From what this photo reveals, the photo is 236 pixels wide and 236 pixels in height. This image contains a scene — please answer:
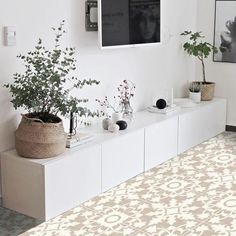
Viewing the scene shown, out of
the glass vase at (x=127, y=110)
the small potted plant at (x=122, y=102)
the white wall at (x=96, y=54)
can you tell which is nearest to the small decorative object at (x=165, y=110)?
the white wall at (x=96, y=54)

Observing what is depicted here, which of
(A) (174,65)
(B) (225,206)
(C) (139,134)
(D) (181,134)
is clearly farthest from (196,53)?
(B) (225,206)

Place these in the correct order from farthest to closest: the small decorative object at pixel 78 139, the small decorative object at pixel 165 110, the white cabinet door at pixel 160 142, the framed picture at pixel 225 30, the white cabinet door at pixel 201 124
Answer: the framed picture at pixel 225 30, the white cabinet door at pixel 201 124, the small decorative object at pixel 165 110, the white cabinet door at pixel 160 142, the small decorative object at pixel 78 139

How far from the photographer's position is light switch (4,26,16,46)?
321 cm

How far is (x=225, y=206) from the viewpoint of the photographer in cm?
341

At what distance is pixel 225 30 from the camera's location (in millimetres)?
5430

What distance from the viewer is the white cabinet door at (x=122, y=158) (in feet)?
12.0

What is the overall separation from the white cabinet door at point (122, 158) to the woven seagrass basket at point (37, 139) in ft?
1.70

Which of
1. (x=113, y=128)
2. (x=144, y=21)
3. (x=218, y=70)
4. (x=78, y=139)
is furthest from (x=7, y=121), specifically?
(x=218, y=70)

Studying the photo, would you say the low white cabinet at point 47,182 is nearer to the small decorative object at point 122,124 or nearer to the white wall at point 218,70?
the small decorative object at point 122,124

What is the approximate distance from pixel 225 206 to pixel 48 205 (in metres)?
1.29

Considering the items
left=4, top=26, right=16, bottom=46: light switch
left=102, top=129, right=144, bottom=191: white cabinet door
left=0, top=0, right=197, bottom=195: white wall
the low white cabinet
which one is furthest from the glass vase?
left=4, top=26, right=16, bottom=46: light switch

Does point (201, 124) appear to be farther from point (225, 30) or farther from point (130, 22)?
point (130, 22)

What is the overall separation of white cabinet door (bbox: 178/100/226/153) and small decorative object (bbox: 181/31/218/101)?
131 mm

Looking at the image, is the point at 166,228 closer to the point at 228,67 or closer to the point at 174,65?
the point at 174,65
